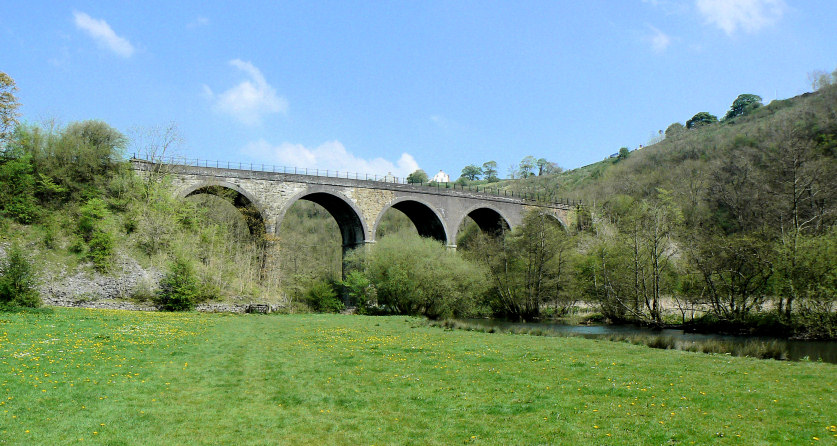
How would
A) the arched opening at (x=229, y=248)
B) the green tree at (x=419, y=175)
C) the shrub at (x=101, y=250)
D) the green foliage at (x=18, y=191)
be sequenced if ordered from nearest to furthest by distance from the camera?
the shrub at (x=101, y=250), the green foliage at (x=18, y=191), the arched opening at (x=229, y=248), the green tree at (x=419, y=175)

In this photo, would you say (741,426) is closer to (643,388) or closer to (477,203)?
(643,388)

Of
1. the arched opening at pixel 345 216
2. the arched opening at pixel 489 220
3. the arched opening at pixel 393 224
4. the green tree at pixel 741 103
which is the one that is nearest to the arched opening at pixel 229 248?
the arched opening at pixel 345 216

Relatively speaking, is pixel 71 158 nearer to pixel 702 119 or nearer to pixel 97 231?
pixel 97 231

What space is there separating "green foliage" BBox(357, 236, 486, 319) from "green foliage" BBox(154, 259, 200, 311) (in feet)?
34.9

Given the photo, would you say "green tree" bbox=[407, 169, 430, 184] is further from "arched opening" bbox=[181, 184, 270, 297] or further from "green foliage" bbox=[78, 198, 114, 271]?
"green foliage" bbox=[78, 198, 114, 271]

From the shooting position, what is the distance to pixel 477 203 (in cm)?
4988

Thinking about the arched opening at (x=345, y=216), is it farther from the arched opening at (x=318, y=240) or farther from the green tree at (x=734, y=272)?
the green tree at (x=734, y=272)

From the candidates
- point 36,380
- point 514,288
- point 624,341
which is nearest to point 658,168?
point 514,288

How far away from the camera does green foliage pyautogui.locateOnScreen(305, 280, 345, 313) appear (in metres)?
35.5

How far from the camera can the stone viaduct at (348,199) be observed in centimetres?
3609

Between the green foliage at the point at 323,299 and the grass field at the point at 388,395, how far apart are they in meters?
21.3

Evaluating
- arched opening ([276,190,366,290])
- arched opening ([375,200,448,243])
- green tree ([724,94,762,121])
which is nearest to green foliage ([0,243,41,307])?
arched opening ([276,190,366,290])

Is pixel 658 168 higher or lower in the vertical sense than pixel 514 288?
higher

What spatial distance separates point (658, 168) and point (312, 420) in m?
84.0
